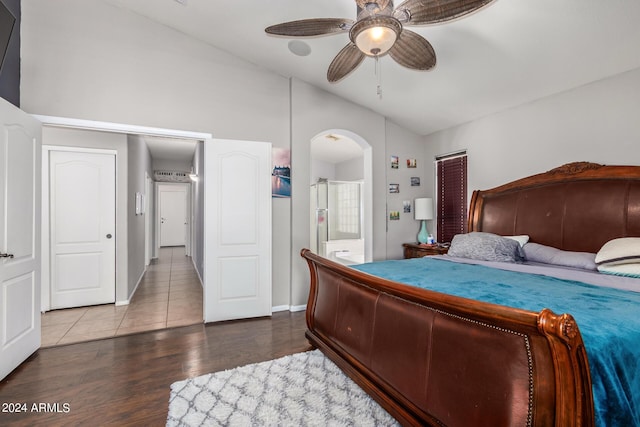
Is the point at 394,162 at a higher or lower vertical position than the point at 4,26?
lower

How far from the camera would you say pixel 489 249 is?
2.85 m

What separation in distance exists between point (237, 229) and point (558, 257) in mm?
3206

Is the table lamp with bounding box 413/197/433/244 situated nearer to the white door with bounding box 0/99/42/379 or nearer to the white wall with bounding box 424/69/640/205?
the white wall with bounding box 424/69/640/205

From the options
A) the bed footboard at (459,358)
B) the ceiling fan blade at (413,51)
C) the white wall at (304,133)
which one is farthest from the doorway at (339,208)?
the bed footboard at (459,358)

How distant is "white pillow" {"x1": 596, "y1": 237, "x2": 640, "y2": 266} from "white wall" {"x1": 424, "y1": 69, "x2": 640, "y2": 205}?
0.82 meters

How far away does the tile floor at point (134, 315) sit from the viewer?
3081mm

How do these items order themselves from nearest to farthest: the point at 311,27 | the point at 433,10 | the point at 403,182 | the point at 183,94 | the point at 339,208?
the point at 433,10 < the point at 311,27 < the point at 183,94 < the point at 403,182 < the point at 339,208

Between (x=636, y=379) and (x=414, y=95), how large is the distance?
3.23 meters

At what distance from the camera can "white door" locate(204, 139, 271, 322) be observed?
3420 millimetres

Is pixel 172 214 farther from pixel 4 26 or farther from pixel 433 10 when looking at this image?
pixel 433 10

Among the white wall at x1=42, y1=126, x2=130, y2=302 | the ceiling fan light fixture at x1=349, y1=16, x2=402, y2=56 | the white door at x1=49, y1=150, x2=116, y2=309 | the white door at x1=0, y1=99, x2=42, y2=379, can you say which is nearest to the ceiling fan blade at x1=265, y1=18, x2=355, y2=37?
the ceiling fan light fixture at x1=349, y1=16, x2=402, y2=56

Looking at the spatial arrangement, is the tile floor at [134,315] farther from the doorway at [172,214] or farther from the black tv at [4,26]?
the doorway at [172,214]

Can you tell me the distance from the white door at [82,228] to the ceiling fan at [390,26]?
3.47 metres

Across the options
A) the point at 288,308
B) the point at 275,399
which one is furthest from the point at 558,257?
the point at 288,308
